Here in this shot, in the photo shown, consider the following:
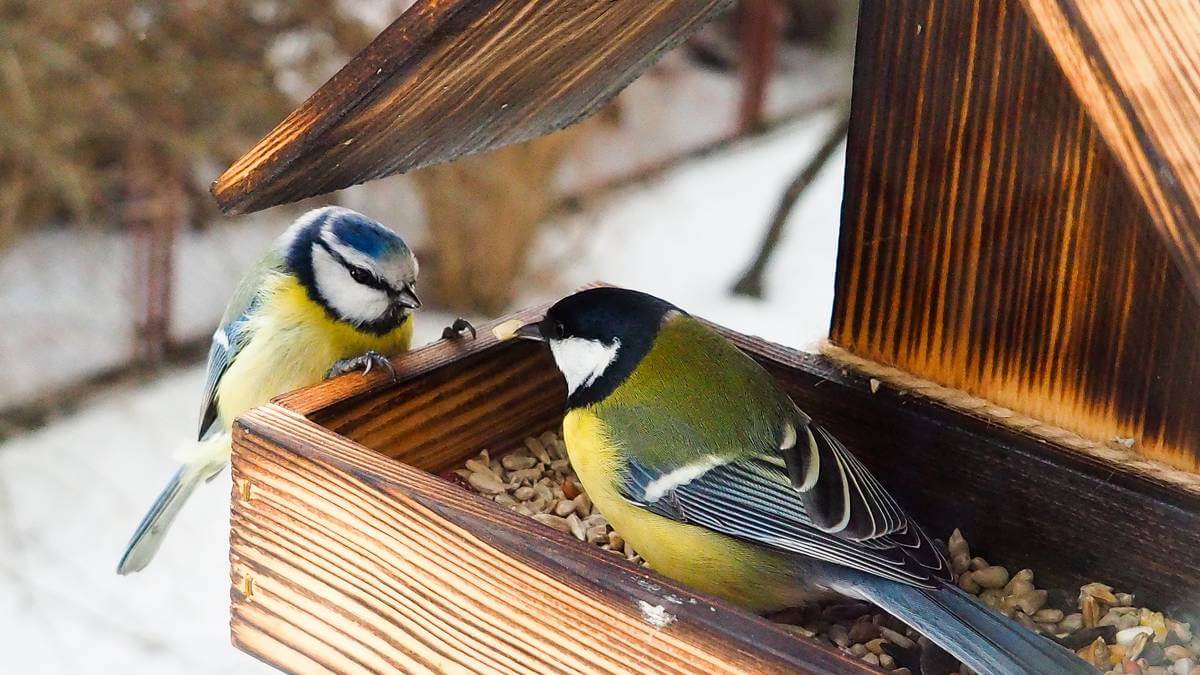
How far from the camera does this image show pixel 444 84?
108 cm

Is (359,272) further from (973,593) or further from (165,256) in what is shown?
(165,256)

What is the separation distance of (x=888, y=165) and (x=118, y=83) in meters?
2.85

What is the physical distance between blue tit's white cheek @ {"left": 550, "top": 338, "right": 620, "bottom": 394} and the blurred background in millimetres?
2033

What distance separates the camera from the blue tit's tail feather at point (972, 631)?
3.18ft

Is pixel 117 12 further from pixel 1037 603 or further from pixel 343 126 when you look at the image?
pixel 1037 603

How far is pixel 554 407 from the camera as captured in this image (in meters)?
1.54

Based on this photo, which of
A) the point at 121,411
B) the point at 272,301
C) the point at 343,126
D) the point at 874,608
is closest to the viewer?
the point at 343,126

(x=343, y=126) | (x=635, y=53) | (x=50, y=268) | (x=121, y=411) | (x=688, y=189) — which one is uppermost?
(x=635, y=53)

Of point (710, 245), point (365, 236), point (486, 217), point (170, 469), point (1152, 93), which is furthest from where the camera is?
point (710, 245)

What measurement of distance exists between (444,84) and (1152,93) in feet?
1.93

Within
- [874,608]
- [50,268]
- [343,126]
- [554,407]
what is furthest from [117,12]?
[874,608]

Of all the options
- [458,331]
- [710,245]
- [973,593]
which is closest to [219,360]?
[458,331]

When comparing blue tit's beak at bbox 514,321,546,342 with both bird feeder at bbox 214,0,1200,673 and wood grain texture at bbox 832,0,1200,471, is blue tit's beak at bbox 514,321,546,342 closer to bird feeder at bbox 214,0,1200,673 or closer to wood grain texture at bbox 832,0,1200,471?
bird feeder at bbox 214,0,1200,673

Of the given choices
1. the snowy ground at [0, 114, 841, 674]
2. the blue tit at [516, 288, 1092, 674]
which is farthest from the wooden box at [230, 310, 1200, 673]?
the snowy ground at [0, 114, 841, 674]
